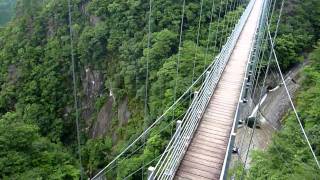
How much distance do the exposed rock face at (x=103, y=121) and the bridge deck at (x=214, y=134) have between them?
9654 millimetres

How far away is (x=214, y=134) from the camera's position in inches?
239

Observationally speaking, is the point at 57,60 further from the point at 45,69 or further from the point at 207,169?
the point at 207,169

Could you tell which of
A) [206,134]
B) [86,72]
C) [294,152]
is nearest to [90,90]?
[86,72]

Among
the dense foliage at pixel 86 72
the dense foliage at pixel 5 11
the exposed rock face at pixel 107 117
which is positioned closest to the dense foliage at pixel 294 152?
the dense foliage at pixel 86 72

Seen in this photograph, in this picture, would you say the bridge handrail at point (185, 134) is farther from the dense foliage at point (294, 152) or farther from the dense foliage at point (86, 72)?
the dense foliage at point (86, 72)

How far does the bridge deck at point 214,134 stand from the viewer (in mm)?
5160

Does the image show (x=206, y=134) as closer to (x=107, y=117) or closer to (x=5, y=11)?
(x=107, y=117)

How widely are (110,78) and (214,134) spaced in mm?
12837

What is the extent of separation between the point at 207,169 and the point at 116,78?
1257 cm

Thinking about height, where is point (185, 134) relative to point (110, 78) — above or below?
above

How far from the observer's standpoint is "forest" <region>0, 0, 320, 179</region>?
898 cm

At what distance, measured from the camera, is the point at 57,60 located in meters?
20.4

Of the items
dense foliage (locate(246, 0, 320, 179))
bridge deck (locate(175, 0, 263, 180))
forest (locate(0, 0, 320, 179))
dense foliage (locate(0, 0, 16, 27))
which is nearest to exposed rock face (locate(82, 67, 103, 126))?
forest (locate(0, 0, 320, 179))

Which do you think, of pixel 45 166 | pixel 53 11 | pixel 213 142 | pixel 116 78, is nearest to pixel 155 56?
pixel 116 78
